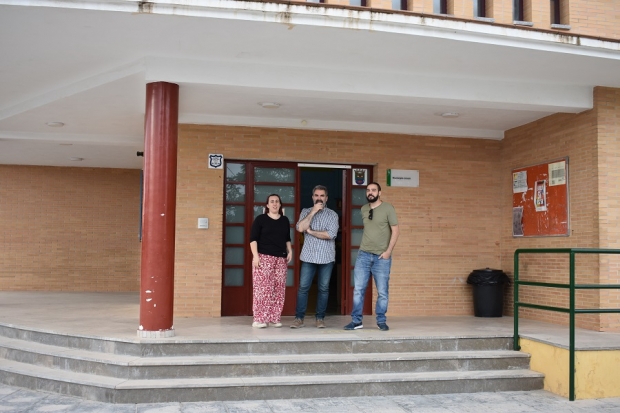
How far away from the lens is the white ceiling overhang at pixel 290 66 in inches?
249

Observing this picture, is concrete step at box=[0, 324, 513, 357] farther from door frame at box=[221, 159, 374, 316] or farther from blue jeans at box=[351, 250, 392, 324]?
door frame at box=[221, 159, 374, 316]

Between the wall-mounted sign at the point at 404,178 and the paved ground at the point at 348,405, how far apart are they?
4296 millimetres

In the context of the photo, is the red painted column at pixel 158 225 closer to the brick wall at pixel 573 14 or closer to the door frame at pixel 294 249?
the door frame at pixel 294 249

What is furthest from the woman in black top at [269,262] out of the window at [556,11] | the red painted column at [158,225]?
the window at [556,11]

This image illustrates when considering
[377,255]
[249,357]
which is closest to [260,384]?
[249,357]

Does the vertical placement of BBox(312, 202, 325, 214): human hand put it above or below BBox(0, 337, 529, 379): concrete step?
above

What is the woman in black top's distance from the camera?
7.94 metres

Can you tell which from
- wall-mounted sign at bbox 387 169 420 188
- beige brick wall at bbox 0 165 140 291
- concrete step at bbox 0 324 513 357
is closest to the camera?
concrete step at bbox 0 324 513 357

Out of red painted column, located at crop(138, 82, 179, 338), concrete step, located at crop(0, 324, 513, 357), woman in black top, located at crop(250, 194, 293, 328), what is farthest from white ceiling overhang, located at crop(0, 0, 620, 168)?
concrete step, located at crop(0, 324, 513, 357)

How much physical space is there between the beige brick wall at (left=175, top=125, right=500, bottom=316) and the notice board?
0.58 metres

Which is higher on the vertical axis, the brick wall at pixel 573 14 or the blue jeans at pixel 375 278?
the brick wall at pixel 573 14

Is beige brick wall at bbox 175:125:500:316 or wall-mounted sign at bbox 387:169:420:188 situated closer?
beige brick wall at bbox 175:125:500:316

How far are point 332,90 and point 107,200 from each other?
29.5 ft

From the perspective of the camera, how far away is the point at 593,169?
8422 millimetres
